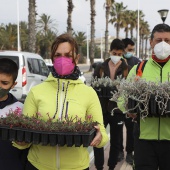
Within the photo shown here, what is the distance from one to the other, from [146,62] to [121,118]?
6.54 feet

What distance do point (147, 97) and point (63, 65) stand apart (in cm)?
70

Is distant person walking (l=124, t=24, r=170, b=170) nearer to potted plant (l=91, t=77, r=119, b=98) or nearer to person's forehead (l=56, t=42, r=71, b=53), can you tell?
person's forehead (l=56, t=42, r=71, b=53)

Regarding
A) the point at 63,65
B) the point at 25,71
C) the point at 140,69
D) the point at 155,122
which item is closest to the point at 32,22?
the point at 25,71

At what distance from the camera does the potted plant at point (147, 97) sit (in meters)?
2.72

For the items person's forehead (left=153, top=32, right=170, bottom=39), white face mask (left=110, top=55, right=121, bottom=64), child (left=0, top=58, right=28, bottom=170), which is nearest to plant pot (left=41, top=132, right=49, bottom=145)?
child (left=0, top=58, right=28, bottom=170)

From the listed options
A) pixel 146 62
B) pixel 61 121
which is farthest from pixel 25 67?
pixel 61 121

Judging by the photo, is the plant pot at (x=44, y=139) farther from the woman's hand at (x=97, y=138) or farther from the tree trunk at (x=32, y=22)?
the tree trunk at (x=32, y=22)

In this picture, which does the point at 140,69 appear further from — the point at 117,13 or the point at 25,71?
the point at 117,13

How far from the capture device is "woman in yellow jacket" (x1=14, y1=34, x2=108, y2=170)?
2449 mm

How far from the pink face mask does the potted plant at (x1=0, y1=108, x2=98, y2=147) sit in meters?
0.34

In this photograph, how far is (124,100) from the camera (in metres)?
2.92

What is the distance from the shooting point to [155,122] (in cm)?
300

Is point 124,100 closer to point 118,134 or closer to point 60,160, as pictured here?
point 60,160

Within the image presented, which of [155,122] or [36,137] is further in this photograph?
[155,122]
